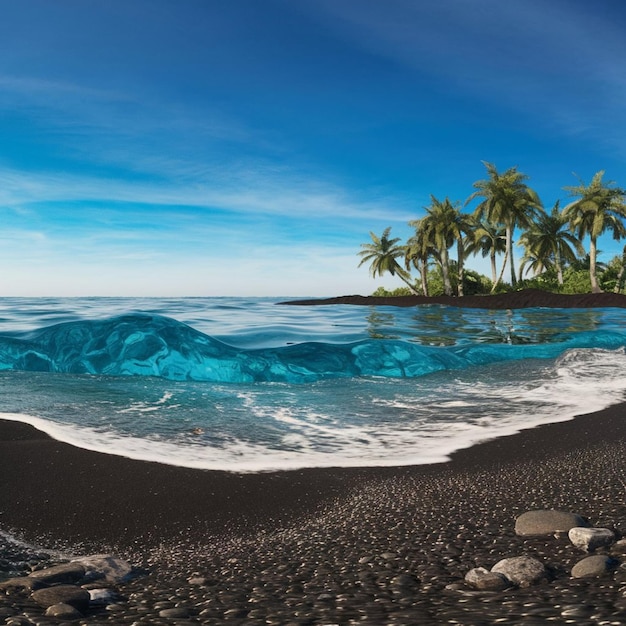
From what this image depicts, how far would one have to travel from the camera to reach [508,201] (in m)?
44.5

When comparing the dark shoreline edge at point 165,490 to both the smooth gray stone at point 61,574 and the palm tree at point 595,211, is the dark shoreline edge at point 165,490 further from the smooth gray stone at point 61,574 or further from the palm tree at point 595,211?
the palm tree at point 595,211

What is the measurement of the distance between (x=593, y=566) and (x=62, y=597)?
1.79 meters

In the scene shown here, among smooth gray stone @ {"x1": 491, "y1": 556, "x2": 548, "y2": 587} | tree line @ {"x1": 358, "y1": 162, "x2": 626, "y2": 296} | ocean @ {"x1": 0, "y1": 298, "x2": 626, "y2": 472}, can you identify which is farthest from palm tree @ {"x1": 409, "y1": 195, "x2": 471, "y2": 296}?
smooth gray stone @ {"x1": 491, "y1": 556, "x2": 548, "y2": 587}

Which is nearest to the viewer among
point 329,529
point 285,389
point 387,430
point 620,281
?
point 329,529

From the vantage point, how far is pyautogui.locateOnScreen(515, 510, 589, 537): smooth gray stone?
2180mm

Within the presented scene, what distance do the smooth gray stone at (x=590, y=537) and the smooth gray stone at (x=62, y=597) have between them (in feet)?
5.97

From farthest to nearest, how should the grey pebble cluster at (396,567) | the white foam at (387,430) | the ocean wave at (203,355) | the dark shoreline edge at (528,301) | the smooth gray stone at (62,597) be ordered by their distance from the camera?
1. the dark shoreline edge at (528,301)
2. the ocean wave at (203,355)
3. the white foam at (387,430)
4. the smooth gray stone at (62,597)
5. the grey pebble cluster at (396,567)

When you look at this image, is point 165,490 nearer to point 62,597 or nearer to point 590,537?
point 62,597

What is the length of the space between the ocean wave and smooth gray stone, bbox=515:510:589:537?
618 centimetres

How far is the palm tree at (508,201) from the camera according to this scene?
4425cm

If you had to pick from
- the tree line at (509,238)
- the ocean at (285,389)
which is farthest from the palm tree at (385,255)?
the ocean at (285,389)

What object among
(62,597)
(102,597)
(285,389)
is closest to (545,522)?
(102,597)

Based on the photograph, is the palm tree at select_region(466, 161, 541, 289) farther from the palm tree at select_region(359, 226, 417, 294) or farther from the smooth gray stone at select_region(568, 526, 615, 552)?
the smooth gray stone at select_region(568, 526, 615, 552)

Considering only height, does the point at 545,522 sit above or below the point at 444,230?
below
